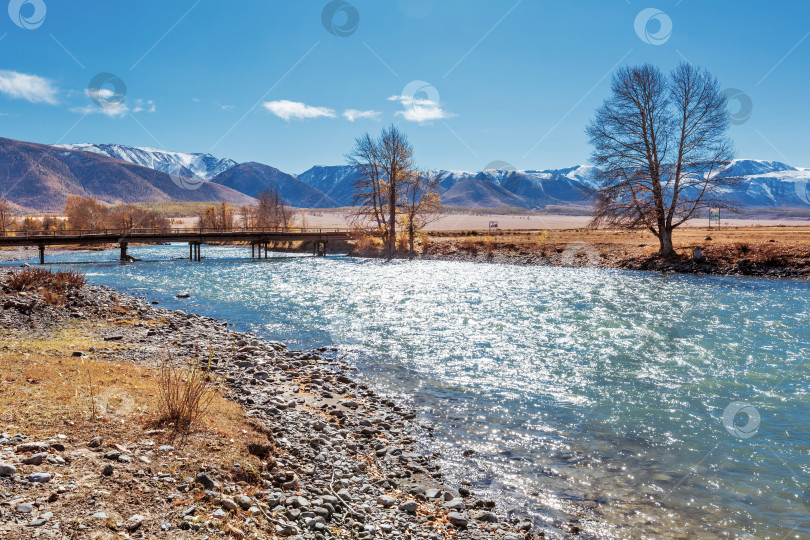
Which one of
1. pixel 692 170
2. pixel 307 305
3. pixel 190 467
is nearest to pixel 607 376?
pixel 190 467

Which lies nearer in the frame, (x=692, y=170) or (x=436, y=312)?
(x=436, y=312)

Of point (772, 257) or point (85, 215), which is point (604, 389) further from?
point (85, 215)

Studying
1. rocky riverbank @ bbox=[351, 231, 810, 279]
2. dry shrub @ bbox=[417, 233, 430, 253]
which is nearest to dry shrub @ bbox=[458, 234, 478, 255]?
rocky riverbank @ bbox=[351, 231, 810, 279]

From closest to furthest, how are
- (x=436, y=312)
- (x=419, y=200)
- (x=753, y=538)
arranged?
(x=753, y=538), (x=436, y=312), (x=419, y=200)

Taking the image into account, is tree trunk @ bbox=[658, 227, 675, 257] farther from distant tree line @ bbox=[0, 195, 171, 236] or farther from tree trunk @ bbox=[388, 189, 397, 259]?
distant tree line @ bbox=[0, 195, 171, 236]

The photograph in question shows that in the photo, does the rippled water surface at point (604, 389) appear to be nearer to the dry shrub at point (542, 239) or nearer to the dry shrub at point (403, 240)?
the dry shrub at point (542, 239)

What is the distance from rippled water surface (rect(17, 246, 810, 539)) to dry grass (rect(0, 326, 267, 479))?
12.9 ft

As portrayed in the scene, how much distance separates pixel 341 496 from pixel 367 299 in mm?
23094

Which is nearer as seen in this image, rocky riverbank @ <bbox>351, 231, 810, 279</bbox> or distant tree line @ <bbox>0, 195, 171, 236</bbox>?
rocky riverbank @ <bbox>351, 231, 810, 279</bbox>

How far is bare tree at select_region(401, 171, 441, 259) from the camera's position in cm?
6644

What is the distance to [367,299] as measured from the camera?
1177 inches

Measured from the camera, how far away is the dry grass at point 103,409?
689 centimetres

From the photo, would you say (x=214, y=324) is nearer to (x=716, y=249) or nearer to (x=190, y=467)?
(x=190, y=467)

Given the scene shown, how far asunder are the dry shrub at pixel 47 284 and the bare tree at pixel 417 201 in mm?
47218
